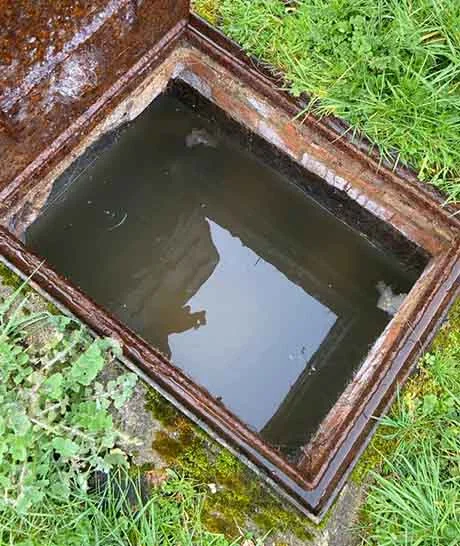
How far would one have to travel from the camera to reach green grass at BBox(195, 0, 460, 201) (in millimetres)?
2604

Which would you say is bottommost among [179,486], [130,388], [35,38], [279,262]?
[179,486]

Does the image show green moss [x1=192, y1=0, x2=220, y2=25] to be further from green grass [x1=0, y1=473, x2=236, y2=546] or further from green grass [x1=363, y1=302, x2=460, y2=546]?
green grass [x1=0, y1=473, x2=236, y2=546]

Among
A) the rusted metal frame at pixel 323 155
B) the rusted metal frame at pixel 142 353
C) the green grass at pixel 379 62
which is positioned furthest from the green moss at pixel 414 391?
the green grass at pixel 379 62

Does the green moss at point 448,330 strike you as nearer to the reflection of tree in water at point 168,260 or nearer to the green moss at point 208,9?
the reflection of tree in water at point 168,260

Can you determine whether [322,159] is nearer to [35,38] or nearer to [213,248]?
[213,248]

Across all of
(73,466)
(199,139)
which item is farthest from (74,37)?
(73,466)

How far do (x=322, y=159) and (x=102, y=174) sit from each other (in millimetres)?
1148

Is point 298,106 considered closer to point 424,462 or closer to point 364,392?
point 364,392

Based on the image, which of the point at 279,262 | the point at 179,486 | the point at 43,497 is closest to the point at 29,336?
the point at 43,497

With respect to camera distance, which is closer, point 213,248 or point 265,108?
point 265,108

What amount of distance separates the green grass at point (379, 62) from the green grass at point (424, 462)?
723 mm

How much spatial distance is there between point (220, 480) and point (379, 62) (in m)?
1.82

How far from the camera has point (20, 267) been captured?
2295mm

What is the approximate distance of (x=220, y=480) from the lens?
2.15 m
